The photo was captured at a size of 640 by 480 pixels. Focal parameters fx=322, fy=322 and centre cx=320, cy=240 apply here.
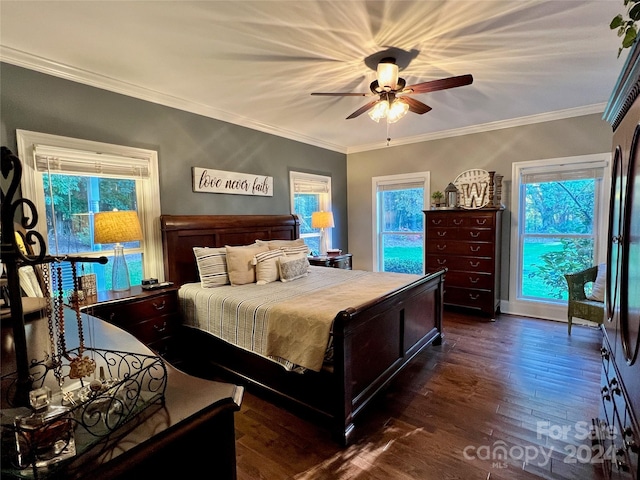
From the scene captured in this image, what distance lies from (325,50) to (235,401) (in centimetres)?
242

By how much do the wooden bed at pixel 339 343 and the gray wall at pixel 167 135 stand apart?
29 cm

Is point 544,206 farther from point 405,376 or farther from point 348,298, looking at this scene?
point 348,298

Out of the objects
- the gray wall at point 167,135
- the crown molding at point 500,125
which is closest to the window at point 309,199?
the gray wall at point 167,135

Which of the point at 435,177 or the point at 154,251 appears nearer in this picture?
the point at 154,251

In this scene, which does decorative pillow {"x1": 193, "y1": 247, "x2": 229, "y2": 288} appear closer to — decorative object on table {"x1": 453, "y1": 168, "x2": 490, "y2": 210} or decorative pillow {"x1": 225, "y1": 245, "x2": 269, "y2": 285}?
decorative pillow {"x1": 225, "y1": 245, "x2": 269, "y2": 285}

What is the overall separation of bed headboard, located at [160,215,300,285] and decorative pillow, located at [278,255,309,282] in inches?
33.0

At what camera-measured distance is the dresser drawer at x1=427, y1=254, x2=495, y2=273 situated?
4.28 meters

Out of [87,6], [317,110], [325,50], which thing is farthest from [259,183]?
[87,6]

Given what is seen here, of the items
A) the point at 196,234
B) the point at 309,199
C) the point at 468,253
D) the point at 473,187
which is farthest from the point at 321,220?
the point at 473,187

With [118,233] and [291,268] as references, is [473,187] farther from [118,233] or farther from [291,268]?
[118,233]

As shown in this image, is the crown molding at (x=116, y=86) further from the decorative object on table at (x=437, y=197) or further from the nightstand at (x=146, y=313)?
the decorative object on table at (x=437, y=197)

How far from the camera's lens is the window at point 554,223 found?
13.0ft

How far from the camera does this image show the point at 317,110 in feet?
12.2

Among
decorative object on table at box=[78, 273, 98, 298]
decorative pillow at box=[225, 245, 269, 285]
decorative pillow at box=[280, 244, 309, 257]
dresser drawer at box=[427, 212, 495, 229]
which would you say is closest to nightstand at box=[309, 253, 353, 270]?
decorative pillow at box=[280, 244, 309, 257]
